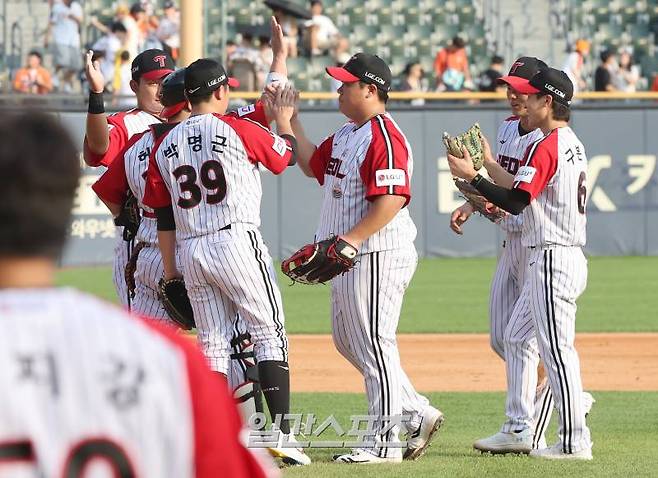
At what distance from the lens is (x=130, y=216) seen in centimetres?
656

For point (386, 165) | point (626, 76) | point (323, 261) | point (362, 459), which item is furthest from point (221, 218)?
point (626, 76)

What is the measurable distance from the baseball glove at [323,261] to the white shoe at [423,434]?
32.2 inches

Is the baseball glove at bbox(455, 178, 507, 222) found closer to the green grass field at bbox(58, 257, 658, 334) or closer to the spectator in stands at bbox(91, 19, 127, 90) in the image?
the green grass field at bbox(58, 257, 658, 334)

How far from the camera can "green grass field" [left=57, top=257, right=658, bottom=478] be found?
5691 millimetres

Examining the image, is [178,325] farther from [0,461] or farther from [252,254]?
[0,461]

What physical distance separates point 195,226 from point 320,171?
87 cm

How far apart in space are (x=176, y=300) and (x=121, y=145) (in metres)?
1.29

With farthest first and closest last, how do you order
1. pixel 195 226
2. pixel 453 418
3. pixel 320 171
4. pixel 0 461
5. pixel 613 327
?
pixel 613 327 < pixel 453 418 < pixel 320 171 < pixel 195 226 < pixel 0 461

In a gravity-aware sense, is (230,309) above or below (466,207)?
below

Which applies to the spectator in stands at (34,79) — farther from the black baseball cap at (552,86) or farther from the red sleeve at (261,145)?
the black baseball cap at (552,86)

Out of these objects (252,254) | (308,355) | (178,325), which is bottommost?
(308,355)

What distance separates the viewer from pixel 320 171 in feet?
20.7

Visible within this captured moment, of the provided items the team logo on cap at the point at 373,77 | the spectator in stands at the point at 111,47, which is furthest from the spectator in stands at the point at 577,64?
the team logo on cap at the point at 373,77

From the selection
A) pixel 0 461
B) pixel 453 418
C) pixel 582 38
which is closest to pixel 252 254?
pixel 453 418
